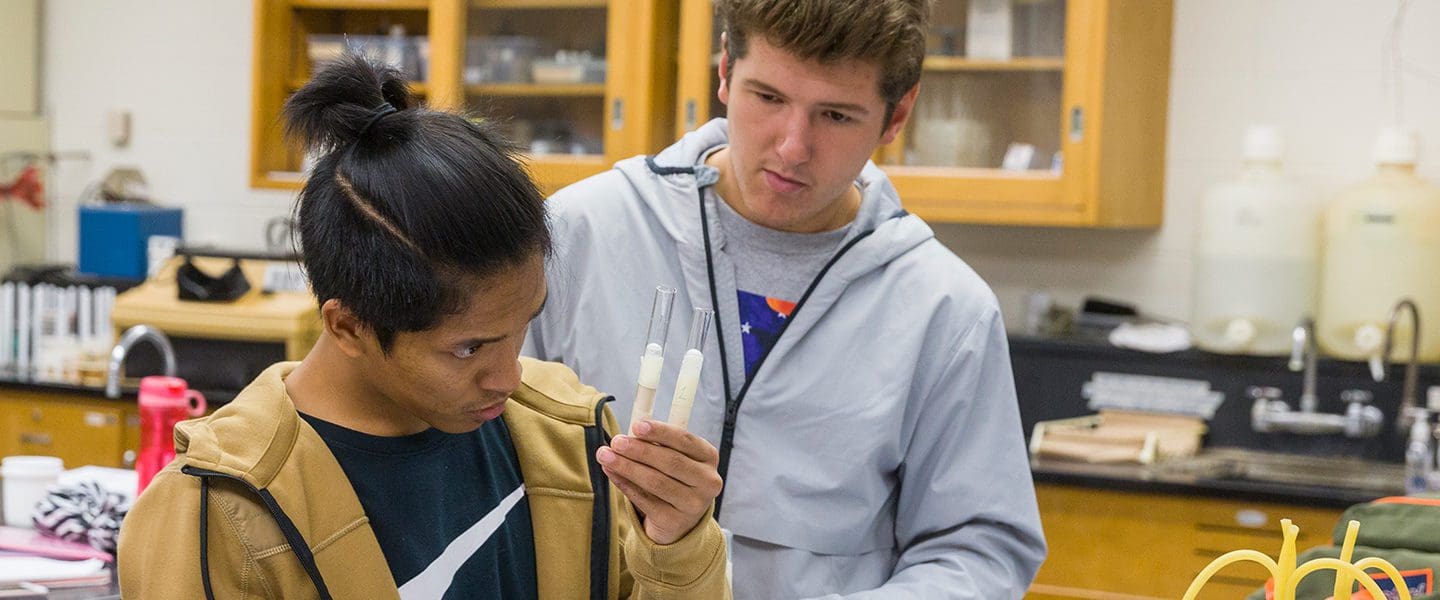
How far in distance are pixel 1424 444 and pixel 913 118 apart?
141cm

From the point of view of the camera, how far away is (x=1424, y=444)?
3158mm

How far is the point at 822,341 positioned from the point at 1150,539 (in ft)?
5.75

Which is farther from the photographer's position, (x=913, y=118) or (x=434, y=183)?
(x=913, y=118)

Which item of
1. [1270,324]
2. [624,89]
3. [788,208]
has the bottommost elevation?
[1270,324]

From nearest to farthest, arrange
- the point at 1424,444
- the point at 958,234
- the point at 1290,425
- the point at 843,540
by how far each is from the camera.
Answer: the point at 843,540 → the point at 1424,444 → the point at 1290,425 → the point at 958,234

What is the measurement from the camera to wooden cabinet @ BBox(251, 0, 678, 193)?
12.9ft

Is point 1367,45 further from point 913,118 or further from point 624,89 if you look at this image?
point 624,89

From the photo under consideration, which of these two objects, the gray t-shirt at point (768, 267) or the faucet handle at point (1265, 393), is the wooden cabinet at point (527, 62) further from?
the gray t-shirt at point (768, 267)

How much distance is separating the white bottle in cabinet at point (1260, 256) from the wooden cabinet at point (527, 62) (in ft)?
4.83

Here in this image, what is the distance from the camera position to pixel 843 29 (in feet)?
5.05

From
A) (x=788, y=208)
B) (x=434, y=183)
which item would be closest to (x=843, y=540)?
(x=788, y=208)

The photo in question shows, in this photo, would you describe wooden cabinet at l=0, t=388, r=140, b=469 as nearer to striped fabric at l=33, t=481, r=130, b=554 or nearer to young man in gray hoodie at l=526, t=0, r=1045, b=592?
striped fabric at l=33, t=481, r=130, b=554

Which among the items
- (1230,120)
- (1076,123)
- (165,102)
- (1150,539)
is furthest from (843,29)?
(165,102)

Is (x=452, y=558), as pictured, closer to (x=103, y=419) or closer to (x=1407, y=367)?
(x=1407, y=367)
